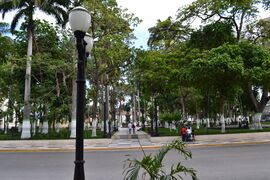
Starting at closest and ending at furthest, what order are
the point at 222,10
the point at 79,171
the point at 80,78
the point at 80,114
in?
the point at 79,171
the point at 80,114
the point at 80,78
the point at 222,10

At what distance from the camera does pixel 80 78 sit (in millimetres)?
5645

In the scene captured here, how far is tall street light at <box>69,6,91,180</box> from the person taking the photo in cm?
533

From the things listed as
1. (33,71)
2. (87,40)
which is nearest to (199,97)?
(33,71)

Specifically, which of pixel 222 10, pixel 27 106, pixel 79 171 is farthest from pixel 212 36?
pixel 79 171

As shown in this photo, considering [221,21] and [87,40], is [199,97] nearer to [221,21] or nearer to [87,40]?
[221,21]

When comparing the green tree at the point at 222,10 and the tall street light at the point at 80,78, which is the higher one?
the green tree at the point at 222,10

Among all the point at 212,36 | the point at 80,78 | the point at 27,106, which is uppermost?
the point at 212,36

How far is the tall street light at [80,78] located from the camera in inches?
210

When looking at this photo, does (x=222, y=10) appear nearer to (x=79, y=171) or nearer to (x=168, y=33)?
(x=168, y=33)

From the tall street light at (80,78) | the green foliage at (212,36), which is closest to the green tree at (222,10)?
the green foliage at (212,36)

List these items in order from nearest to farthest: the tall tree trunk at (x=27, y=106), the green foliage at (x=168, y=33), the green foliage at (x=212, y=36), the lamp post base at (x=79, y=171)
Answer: the lamp post base at (x=79, y=171), the tall tree trunk at (x=27, y=106), the green foliage at (x=212, y=36), the green foliage at (x=168, y=33)

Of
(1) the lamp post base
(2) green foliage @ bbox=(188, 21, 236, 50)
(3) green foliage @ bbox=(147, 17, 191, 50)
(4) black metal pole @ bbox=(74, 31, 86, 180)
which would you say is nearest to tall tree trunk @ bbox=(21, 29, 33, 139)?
(3) green foliage @ bbox=(147, 17, 191, 50)

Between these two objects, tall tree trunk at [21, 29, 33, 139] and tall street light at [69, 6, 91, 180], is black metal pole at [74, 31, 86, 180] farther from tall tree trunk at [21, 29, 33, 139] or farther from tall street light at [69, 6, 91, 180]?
tall tree trunk at [21, 29, 33, 139]

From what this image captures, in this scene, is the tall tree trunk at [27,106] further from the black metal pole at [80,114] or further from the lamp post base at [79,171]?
the lamp post base at [79,171]
